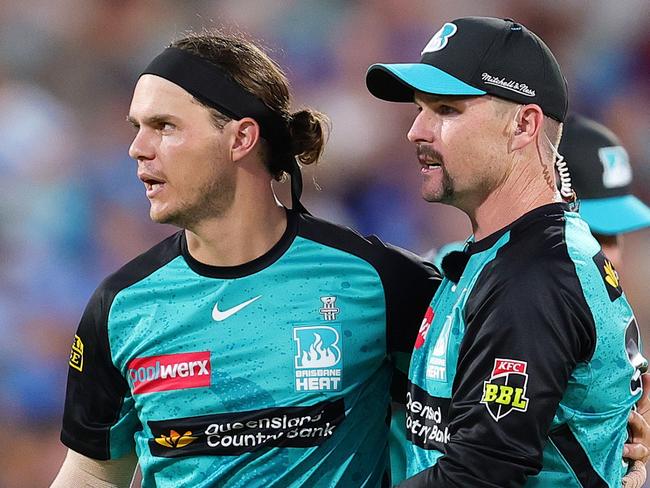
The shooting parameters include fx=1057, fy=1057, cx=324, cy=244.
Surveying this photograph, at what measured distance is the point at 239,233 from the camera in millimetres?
2979

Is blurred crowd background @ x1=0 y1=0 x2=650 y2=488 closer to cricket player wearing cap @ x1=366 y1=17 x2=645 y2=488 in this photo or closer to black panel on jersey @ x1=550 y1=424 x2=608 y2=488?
cricket player wearing cap @ x1=366 y1=17 x2=645 y2=488

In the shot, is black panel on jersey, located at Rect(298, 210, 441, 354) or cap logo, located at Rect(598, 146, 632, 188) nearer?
black panel on jersey, located at Rect(298, 210, 441, 354)

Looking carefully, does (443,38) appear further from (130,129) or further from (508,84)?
(130,129)

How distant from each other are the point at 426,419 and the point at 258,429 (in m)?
0.56

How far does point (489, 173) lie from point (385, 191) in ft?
11.0

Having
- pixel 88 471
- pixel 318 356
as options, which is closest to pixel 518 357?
pixel 318 356

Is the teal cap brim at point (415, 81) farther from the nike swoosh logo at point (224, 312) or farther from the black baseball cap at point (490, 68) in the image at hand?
the nike swoosh logo at point (224, 312)

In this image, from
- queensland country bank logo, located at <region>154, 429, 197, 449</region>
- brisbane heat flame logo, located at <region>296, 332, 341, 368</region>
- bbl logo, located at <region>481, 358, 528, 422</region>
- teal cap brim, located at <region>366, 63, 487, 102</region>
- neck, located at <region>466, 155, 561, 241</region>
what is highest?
teal cap brim, located at <region>366, 63, 487, 102</region>

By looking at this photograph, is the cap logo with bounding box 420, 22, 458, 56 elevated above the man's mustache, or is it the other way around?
the cap logo with bounding box 420, 22, 458, 56

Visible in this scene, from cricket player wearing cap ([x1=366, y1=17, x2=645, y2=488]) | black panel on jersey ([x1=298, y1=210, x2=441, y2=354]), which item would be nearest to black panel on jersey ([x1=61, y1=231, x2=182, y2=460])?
black panel on jersey ([x1=298, y1=210, x2=441, y2=354])

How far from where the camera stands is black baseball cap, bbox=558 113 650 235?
3.65m

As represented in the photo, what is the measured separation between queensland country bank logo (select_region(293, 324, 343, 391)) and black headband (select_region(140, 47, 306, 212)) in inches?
16.7

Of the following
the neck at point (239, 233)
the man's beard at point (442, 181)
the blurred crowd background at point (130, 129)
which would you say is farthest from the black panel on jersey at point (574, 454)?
the blurred crowd background at point (130, 129)

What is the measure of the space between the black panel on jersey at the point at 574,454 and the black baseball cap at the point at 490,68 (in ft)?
2.46
